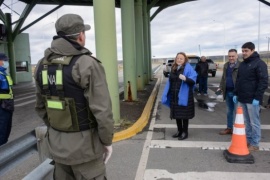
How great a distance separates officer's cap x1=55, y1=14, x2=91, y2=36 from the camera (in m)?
2.51

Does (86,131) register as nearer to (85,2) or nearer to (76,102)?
(76,102)

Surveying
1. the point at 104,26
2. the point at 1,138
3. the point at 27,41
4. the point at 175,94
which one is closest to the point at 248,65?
the point at 175,94

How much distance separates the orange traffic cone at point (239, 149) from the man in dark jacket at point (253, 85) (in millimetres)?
409

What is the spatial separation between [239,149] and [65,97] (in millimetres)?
3685

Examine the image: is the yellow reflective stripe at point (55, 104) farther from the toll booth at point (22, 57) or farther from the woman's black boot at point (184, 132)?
the toll booth at point (22, 57)

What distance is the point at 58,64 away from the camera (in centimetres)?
245

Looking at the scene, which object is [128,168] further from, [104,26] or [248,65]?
[104,26]

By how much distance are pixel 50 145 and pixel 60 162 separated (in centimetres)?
19

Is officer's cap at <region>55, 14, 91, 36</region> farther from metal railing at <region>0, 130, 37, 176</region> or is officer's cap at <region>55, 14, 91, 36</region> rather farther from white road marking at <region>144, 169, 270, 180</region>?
white road marking at <region>144, 169, 270, 180</region>

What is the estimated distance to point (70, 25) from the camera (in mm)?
2500

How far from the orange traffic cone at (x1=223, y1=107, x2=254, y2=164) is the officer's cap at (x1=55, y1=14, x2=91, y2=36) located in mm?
3632

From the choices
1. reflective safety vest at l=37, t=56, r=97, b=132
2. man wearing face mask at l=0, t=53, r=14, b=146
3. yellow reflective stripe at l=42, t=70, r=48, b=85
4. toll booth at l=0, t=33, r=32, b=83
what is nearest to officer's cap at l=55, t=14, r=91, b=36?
reflective safety vest at l=37, t=56, r=97, b=132

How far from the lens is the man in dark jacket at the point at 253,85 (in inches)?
211

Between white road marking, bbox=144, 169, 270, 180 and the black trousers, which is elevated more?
the black trousers
